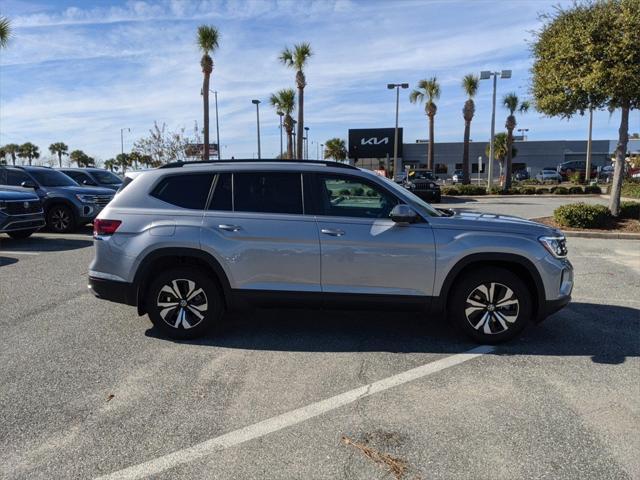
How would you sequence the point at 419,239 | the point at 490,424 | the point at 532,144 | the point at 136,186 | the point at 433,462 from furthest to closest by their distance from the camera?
the point at 532,144, the point at 136,186, the point at 419,239, the point at 490,424, the point at 433,462

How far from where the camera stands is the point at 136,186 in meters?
5.09

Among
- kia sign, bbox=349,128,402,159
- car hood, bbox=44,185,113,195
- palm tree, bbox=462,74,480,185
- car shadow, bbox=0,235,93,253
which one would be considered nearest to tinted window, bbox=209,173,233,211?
car shadow, bbox=0,235,93,253

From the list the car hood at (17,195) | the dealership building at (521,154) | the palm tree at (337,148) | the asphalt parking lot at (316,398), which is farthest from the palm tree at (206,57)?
the palm tree at (337,148)

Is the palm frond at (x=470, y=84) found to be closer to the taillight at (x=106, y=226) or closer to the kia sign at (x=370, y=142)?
the kia sign at (x=370, y=142)

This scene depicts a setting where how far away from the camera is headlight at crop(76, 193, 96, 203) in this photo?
1302 cm

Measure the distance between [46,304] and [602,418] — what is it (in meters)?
6.20

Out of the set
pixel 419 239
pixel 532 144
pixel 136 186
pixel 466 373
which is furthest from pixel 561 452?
pixel 532 144

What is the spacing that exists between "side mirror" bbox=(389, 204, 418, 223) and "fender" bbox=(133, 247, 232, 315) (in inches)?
68.3

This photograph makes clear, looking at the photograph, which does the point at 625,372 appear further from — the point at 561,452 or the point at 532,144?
the point at 532,144

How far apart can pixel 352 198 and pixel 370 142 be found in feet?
168

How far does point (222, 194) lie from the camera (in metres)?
4.98

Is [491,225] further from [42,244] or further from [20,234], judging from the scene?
[20,234]

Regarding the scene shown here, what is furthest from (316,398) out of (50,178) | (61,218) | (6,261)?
(50,178)

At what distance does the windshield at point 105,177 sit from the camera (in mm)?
17141
